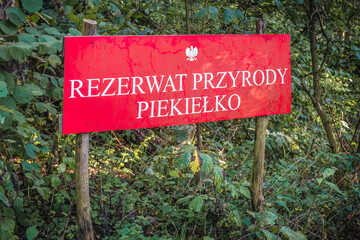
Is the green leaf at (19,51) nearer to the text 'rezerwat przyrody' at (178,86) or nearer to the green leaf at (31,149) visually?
the text 'rezerwat przyrody' at (178,86)

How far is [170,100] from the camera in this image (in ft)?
7.48

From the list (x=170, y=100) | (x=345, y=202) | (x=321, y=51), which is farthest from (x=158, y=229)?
(x=321, y=51)

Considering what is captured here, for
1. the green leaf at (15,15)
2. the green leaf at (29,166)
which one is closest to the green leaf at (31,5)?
the green leaf at (15,15)

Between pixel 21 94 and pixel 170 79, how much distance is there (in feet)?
3.11

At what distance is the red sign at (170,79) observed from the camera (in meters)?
2.00

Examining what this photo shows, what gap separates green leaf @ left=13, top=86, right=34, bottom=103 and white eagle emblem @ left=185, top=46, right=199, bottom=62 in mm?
1049

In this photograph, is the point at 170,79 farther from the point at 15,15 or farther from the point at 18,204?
the point at 18,204

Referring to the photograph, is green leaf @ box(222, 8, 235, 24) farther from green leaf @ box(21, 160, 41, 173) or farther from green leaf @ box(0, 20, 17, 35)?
green leaf @ box(21, 160, 41, 173)

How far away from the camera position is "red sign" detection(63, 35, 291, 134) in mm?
1998

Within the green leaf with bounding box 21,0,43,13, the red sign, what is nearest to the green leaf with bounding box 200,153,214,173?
the red sign

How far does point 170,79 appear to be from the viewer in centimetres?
227

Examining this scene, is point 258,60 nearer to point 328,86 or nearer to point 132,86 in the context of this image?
point 132,86

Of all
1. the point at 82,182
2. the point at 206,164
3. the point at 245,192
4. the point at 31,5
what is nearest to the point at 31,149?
the point at 82,182

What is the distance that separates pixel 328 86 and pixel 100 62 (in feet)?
13.5
